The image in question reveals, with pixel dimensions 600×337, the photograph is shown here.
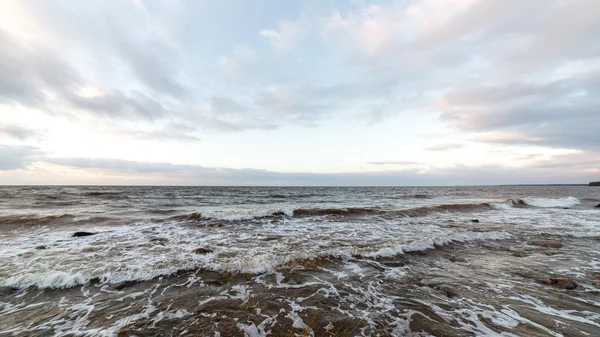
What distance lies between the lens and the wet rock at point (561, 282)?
22.1 feet

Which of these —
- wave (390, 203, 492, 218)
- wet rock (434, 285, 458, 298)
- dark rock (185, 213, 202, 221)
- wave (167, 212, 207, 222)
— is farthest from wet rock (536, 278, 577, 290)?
dark rock (185, 213, 202, 221)

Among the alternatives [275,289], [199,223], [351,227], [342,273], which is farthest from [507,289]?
[199,223]

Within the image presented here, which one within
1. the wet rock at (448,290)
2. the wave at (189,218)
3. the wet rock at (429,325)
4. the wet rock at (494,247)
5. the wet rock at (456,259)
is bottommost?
the wave at (189,218)

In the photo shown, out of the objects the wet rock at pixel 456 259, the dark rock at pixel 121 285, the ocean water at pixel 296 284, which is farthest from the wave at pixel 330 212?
the dark rock at pixel 121 285

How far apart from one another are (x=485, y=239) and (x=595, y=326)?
8.36m

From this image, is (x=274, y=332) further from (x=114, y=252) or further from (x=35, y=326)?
(x=114, y=252)

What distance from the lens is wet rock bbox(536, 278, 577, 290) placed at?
674 cm

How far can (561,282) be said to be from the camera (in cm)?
690

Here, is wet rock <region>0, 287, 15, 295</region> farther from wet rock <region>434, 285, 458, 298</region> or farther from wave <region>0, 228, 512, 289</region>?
wet rock <region>434, 285, 458, 298</region>

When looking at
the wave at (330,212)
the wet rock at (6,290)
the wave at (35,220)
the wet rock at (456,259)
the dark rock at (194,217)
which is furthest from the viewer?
the wave at (330,212)

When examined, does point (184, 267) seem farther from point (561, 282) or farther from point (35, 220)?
point (35, 220)

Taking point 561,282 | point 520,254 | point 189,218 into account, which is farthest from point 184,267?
point 520,254

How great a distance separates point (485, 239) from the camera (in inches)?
492

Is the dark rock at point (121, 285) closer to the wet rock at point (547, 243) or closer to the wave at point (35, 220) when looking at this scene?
the wave at point (35, 220)
